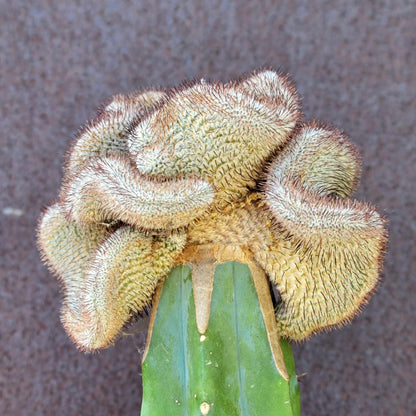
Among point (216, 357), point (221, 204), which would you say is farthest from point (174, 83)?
point (216, 357)

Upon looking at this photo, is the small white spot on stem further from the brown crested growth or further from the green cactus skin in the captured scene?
the brown crested growth

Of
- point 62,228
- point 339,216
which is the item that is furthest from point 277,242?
point 62,228

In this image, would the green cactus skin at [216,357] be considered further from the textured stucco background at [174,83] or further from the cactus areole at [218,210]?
the textured stucco background at [174,83]

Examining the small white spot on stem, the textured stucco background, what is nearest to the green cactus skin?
the small white spot on stem

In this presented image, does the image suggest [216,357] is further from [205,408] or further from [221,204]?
[221,204]

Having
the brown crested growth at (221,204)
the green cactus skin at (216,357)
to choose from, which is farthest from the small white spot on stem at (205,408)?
the brown crested growth at (221,204)
